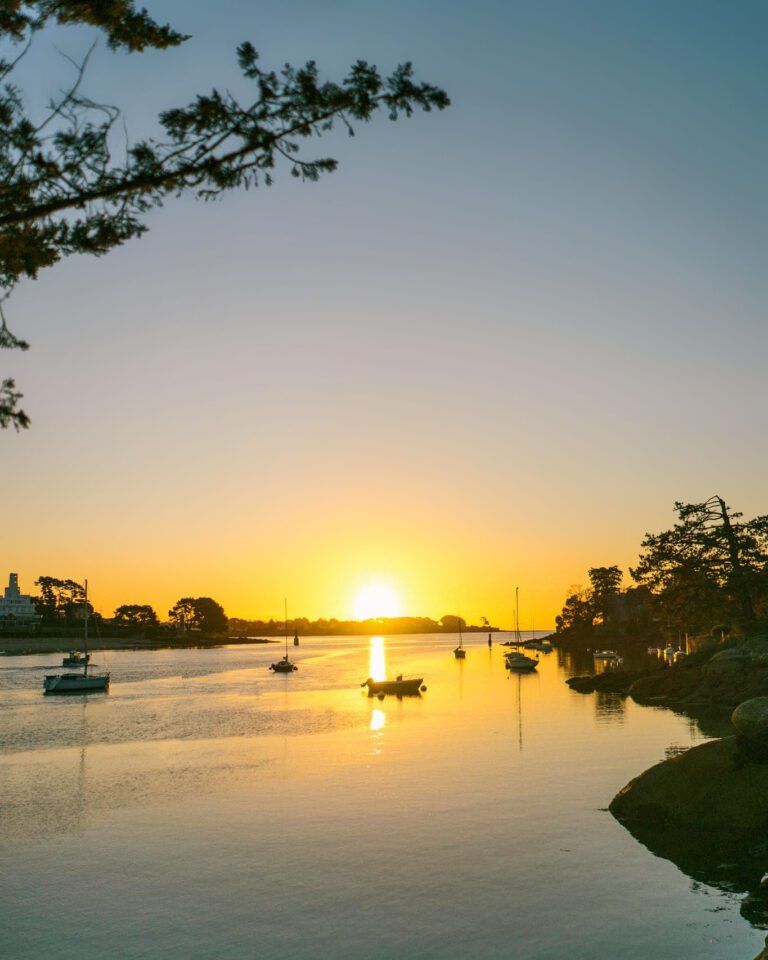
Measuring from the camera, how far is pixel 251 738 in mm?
44375

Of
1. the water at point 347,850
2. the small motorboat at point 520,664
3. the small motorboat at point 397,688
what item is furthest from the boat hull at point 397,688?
the small motorboat at point 520,664

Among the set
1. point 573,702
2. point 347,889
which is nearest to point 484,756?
point 347,889

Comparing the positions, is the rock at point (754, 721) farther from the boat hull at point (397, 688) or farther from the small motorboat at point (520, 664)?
the small motorboat at point (520, 664)

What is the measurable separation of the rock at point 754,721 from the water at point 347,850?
13.7 ft

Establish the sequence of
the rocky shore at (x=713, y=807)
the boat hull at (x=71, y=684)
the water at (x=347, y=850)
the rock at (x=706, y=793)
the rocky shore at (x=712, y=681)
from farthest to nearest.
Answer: the boat hull at (x=71, y=684)
the rocky shore at (x=712, y=681)
the rock at (x=706, y=793)
the rocky shore at (x=713, y=807)
the water at (x=347, y=850)

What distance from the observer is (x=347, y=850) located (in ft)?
66.6

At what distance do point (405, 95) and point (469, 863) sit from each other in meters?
16.9

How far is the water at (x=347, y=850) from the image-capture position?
1462 cm

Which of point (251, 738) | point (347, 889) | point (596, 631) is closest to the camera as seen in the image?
point (347, 889)

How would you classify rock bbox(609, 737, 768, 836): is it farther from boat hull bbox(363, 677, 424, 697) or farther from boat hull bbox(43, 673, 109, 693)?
boat hull bbox(43, 673, 109, 693)

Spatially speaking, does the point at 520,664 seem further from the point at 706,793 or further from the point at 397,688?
the point at 706,793

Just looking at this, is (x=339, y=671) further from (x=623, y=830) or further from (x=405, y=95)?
(x=405, y=95)

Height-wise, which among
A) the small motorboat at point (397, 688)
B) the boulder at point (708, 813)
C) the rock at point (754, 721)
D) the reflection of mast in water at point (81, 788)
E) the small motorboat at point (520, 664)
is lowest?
the small motorboat at point (520, 664)

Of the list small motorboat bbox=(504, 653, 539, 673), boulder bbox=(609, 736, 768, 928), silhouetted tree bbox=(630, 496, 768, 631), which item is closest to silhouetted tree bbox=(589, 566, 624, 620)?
small motorboat bbox=(504, 653, 539, 673)
